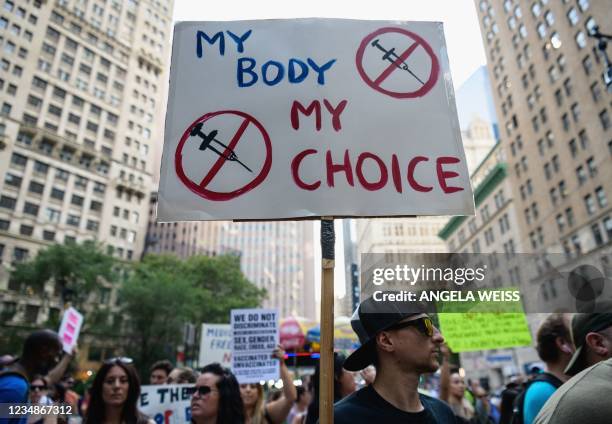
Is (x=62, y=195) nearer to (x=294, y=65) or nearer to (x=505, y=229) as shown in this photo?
(x=505, y=229)

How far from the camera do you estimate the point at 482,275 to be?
201cm

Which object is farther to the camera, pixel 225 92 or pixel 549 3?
pixel 549 3

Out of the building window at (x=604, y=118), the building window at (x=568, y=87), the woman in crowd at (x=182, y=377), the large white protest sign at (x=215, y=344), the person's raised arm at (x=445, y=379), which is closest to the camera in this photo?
the person's raised arm at (x=445, y=379)

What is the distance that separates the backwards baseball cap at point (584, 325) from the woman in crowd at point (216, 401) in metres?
2.41

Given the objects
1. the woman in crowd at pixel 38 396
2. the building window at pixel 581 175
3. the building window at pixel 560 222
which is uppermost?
the building window at pixel 581 175

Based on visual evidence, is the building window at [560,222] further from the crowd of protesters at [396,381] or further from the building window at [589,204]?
the crowd of protesters at [396,381]

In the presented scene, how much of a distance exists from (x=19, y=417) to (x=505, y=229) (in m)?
46.5

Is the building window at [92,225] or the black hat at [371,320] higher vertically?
the building window at [92,225]

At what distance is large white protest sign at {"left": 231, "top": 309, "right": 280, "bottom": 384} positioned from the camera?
5.31 m

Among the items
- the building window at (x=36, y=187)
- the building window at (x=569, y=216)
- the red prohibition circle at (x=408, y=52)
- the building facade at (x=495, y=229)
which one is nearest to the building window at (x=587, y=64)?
the building window at (x=569, y=216)

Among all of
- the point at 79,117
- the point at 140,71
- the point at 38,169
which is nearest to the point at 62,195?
the point at 38,169

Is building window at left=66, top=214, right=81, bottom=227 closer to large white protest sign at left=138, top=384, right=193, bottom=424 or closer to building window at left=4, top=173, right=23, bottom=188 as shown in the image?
building window at left=4, top=173, right=23, bottom=188

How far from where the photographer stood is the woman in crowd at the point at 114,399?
3.21 m

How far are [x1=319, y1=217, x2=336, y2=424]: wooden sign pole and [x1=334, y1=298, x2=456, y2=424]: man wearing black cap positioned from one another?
33 cm
